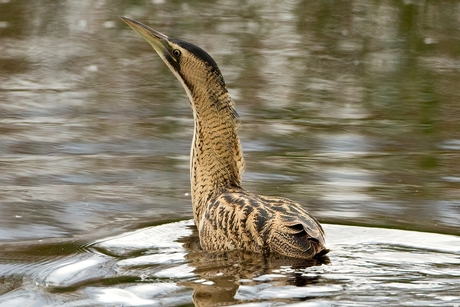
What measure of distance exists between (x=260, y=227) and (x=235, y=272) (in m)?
0.41

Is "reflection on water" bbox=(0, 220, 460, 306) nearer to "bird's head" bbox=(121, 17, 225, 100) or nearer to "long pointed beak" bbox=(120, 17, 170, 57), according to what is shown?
"bird's head" bbox=(121, 17, 225, 100)

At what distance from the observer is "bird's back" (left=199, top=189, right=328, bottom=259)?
6.89m

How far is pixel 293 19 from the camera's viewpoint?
60.0 feet

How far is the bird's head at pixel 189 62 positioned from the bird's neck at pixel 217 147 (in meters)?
0.09

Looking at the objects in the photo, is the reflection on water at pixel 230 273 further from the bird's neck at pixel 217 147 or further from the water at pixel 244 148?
the bird's neck at pixel 217 147

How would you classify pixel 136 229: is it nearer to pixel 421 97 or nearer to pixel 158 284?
pixel 158 284

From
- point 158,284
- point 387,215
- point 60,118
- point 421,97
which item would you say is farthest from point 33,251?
point 421,97

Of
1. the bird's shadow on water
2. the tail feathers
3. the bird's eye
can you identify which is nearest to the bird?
the bird's eye

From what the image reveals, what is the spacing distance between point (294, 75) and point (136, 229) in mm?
6745

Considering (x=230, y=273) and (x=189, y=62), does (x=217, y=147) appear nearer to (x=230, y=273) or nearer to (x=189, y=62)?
(x=189, y=62)

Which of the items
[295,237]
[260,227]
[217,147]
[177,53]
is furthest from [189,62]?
[295,237]

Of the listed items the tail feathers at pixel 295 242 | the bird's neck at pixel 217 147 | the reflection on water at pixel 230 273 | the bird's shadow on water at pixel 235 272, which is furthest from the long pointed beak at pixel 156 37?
the tail feathers at pixel 295 242

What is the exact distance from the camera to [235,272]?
6789 millimetres

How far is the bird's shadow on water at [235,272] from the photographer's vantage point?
6344 mm
